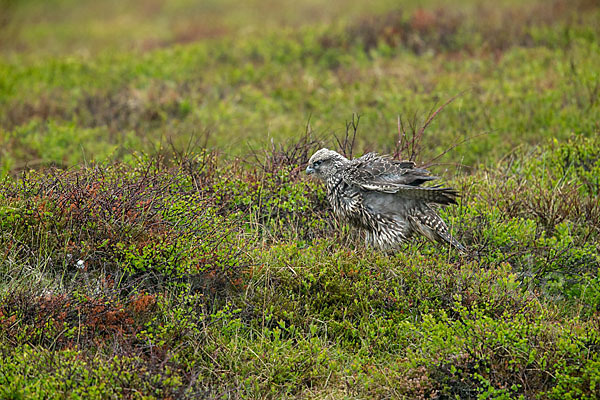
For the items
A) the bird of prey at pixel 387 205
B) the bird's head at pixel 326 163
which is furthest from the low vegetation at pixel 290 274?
the bird's head at pixel 326 163

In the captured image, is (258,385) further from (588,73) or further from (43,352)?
(588,73)

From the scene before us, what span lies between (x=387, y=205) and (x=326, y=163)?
0.76m

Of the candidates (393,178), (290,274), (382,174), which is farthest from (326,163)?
(290,274)

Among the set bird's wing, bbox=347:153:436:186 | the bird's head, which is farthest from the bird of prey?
the bird's head

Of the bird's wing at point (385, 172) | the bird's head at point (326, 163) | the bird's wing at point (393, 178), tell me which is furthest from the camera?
the bird's head at point (326, 163)

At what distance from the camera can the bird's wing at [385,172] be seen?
6.12 m

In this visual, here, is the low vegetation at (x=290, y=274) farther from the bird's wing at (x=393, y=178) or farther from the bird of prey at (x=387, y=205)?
the bird's wing at (x=393, y=178)

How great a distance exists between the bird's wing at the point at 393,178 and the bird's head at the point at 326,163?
0.14m

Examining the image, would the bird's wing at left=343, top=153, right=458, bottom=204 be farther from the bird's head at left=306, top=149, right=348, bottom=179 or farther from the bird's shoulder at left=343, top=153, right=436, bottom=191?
the bird's head at left=306, top=149, right=348, bottom=179

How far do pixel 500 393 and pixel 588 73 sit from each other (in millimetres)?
7279

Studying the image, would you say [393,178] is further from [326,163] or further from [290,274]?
[290,274]

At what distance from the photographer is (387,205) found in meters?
6.23

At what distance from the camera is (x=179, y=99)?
11.2 metres

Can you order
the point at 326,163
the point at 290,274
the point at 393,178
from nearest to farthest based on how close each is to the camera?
1. the point at 290,274
2. the point at 393,178
3. the point at 326,163
